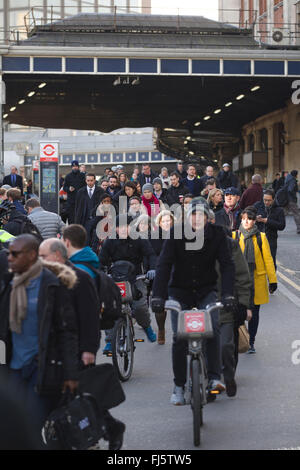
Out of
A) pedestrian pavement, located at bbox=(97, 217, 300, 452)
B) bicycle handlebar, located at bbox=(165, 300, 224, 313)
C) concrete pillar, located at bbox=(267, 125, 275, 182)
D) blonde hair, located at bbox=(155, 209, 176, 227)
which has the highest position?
blonde hair, located at bbox=(155, 209, 176, 227)

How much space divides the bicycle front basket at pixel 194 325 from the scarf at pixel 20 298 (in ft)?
5.76

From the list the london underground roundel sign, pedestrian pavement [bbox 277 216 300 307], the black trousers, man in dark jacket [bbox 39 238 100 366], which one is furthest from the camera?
the london underground roundel sign

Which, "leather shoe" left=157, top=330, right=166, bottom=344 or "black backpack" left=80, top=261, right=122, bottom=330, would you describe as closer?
"black backpack" left=80, top=261, right=122, bottom=330

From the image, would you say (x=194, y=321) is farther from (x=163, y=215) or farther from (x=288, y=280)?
(x=288, y=280)

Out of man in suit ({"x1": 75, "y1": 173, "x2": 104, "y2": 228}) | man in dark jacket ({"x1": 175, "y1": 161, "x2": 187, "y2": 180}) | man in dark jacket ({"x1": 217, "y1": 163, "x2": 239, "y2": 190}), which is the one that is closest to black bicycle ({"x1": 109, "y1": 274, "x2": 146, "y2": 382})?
man in suit ({"x1": 75, "y1": 173, "x2": 104, "y2": 228})

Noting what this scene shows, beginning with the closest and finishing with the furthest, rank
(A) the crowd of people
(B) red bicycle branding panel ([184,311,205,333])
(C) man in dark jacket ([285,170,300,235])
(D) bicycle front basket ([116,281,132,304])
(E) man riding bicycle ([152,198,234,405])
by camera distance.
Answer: (A) the crowd of people < (B) red bicycle branding panel ([184,311,205,333]) < (E) man riding bicycle ([152,198,234,405]) < (D) bicycle front basket ([116,281,132,304]) < (C) man in dark jacket ([285,170,300,235])

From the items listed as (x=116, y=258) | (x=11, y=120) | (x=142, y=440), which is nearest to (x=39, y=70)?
(x=11, y=120)

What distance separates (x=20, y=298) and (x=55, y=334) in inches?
11.9

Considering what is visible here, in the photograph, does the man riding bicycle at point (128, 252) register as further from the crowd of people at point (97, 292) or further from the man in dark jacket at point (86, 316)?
the man in dark jacket at point (86, 316)

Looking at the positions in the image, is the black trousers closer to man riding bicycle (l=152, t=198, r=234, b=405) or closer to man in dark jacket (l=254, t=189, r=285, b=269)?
man riding bicycle (l=152, t=198, r=234, b=405)

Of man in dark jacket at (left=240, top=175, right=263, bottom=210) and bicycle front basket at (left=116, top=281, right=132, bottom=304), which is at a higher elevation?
bicycle front basket at (left=116, top=281, right=132, bottom=304)

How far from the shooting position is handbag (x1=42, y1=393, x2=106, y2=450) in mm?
5105

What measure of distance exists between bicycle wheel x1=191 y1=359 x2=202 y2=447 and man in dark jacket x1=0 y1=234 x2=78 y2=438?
4.27 ft

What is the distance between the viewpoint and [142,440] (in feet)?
21.0
